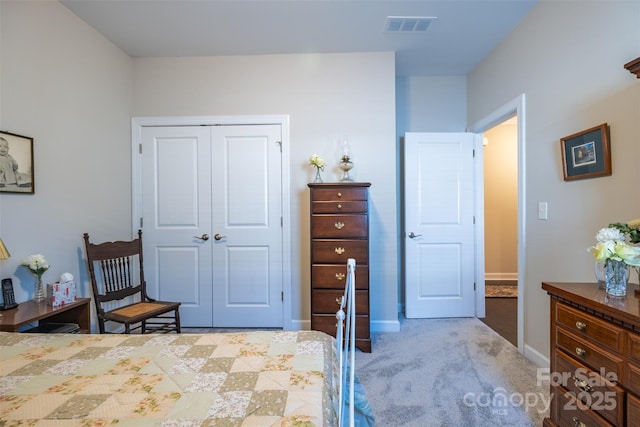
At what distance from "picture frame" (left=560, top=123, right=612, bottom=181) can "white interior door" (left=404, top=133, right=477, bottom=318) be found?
124cm

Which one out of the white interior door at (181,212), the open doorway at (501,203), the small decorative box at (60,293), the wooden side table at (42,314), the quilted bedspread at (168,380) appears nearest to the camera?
the quilted bedspread at (168,380)

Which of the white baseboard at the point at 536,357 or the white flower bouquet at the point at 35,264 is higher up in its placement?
the white flower bouquet at the point at 35,264

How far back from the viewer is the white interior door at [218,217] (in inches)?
115

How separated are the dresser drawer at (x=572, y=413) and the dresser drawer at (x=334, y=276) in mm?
1325

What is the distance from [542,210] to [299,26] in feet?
7.99

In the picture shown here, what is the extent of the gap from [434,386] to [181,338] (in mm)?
1689

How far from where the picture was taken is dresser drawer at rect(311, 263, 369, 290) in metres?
2.43

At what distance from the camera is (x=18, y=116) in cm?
186

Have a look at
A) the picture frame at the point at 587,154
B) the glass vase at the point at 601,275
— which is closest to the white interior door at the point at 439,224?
the picture frame at the point at 587,154

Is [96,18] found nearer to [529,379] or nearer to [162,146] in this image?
[162,146]

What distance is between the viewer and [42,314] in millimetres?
1662

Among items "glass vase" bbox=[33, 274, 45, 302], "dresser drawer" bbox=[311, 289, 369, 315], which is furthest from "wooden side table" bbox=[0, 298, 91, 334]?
"dresser drawer" bbox=[311, 289, 369, 315]

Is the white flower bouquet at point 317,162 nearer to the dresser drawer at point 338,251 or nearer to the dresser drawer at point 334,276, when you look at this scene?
the dresser drawer at point 338,251

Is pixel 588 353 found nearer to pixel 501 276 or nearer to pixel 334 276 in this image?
pixel 334 276
